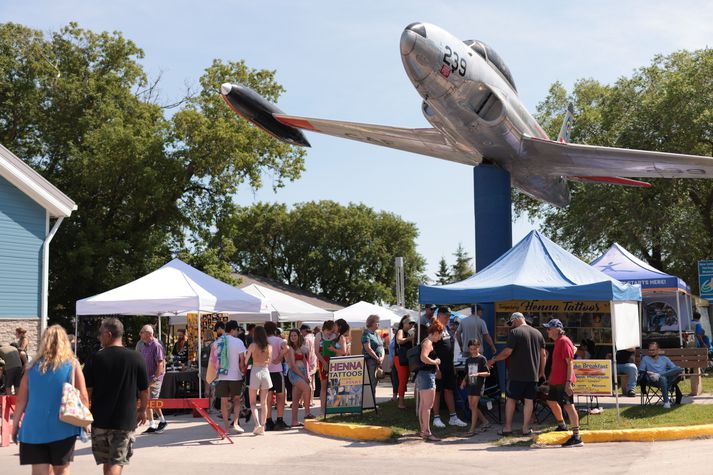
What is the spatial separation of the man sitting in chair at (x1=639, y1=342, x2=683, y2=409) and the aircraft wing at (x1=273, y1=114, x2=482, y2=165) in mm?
6665

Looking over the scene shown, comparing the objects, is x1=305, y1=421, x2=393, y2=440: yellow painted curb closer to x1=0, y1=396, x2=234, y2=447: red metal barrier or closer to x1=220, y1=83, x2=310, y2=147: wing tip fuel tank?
x1=0, y1=396, x2=234, y2=447: red metal barrier

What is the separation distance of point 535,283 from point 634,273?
8257mm

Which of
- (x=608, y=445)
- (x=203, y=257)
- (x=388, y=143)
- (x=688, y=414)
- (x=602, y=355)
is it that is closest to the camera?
(x=608, y=445)

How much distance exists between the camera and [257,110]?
1925cm

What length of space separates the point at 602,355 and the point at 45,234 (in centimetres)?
1690

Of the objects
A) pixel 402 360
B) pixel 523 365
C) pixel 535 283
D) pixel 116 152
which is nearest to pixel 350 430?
pixel 402 360

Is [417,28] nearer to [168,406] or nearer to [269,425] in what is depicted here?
[269,425]

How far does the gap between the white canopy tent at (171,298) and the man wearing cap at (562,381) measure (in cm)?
662

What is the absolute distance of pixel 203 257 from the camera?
35594 mm

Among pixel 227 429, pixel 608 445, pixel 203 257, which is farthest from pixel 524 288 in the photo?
pixel 203 257

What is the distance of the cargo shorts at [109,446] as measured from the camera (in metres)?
6.66

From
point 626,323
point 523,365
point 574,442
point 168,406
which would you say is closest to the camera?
point 574,442

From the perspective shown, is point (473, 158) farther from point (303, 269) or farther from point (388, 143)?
point (303, 269)

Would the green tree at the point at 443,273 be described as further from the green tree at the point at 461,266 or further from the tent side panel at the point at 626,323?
the tent side panel at the point at 626,323
